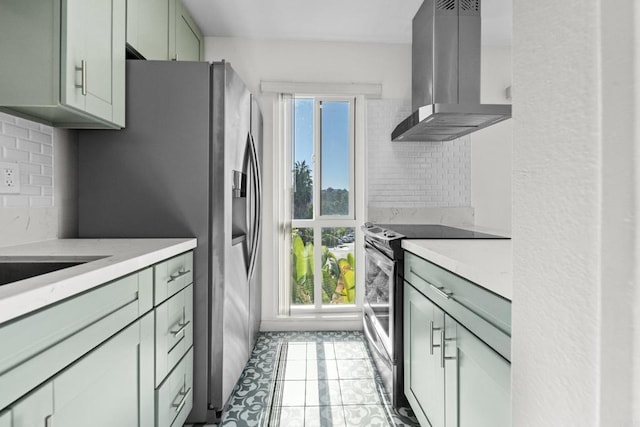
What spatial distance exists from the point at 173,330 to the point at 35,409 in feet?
2.59

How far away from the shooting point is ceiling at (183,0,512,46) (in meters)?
2.57

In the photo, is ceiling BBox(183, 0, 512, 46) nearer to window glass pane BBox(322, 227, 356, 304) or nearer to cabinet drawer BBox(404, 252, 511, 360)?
window glass pane BBox(322, 227, 356, 304)

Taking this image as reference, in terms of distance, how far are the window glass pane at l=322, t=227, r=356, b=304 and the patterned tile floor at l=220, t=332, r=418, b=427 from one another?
1.40ft

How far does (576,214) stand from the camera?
0.35 meters

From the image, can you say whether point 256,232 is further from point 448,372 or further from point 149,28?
point 448,372

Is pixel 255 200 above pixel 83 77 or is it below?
below

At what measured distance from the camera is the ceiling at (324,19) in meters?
2.57

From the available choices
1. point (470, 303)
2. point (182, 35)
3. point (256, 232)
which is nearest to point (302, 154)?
point (256, 232)

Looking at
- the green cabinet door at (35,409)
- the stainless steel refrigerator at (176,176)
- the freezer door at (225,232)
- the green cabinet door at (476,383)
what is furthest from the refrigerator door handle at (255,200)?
the green cabinet door at (35,409)

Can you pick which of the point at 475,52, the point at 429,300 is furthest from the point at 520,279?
the point at 475,52

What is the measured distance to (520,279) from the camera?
0.45 meters

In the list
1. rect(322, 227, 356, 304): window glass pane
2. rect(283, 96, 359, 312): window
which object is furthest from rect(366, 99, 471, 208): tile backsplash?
rect(322, 227, 356, 304): window glass pane

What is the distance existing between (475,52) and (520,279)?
2.27 m

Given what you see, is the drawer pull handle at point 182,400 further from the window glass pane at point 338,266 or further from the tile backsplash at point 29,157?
the window glass pane at point 338,266
